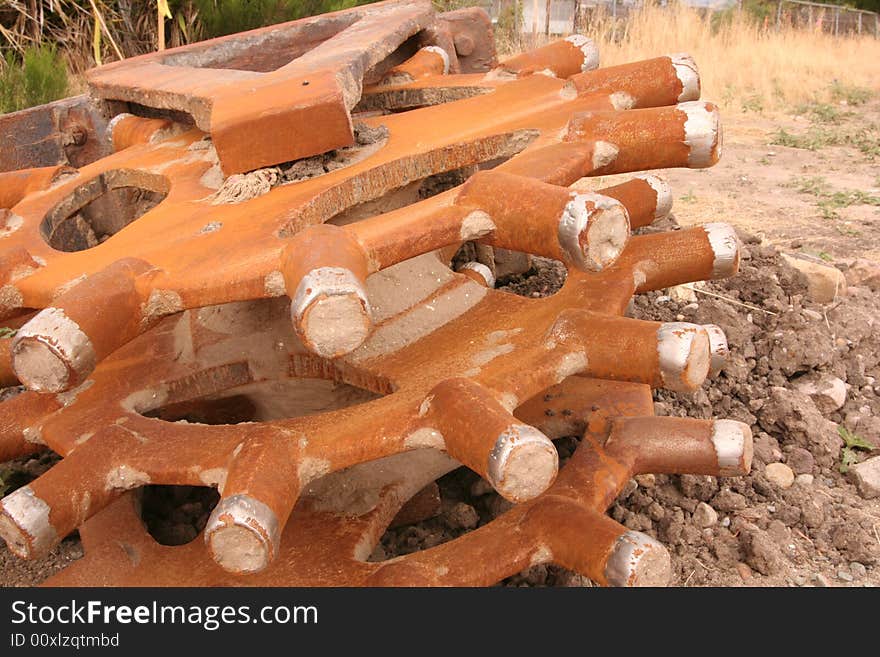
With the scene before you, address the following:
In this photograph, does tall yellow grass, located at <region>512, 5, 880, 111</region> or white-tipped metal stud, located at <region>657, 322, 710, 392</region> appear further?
tall yellow grass, located at <region>512, 5, 880, 111</region>

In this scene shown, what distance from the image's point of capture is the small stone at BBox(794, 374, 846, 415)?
2994mm

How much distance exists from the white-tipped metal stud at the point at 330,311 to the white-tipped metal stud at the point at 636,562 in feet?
2.11

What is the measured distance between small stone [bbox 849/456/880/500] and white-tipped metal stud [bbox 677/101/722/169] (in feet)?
3.57

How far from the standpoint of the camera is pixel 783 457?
2773 mm

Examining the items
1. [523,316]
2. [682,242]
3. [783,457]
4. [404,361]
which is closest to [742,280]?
[783,457]

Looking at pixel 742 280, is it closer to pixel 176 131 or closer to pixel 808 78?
pixel 176 131

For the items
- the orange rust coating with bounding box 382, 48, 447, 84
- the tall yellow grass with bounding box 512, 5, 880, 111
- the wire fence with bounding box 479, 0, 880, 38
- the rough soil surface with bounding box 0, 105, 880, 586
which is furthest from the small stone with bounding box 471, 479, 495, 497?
the wire fence with bounding box 479, 0, 880, 38

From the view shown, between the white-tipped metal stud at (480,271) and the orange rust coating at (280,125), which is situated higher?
the orange rust coating at (280,125)

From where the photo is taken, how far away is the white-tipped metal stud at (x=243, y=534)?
64.6 inches

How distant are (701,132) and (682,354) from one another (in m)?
0.55

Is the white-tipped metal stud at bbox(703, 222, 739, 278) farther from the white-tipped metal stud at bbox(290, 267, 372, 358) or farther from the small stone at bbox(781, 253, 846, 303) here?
the small stone at bbox(781, 253, 846, 303)

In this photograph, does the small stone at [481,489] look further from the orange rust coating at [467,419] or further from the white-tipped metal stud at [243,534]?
the white-tipped metal stud at [243,534]

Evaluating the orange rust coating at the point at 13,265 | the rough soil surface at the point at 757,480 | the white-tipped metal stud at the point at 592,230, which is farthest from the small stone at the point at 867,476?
the orange rust coating at the point at 13,265

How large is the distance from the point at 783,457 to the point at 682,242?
0.75 metres
